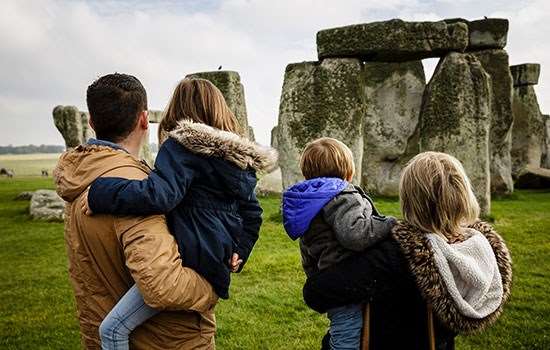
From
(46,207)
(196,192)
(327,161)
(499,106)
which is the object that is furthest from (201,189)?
(499,106)

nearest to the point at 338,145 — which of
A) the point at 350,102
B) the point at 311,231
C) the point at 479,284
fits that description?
the point at 311,231

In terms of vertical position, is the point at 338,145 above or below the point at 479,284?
above

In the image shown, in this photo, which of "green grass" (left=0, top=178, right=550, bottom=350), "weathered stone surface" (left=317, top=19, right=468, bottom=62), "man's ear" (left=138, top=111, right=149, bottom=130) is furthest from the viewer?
"weathered stone surface" (left=317, top=19, right=468, bottom=62)

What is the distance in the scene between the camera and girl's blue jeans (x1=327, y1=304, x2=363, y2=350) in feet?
6.70

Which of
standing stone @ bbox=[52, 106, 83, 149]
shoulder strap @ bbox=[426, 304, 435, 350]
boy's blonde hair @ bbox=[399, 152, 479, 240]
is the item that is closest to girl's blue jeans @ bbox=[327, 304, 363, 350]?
shoulder strap @ bbox=[426, 304, 435, 350]

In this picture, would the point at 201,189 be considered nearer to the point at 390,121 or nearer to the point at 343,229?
the point at 343,229

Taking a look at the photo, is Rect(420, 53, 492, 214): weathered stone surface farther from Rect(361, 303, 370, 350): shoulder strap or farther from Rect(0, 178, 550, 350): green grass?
Rect(361, 303, 370, 350): shoulder strap

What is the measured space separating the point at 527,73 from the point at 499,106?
3969 mm

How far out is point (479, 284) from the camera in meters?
1.74

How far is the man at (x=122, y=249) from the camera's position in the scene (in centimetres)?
158

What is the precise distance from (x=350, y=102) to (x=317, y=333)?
399 centimetres

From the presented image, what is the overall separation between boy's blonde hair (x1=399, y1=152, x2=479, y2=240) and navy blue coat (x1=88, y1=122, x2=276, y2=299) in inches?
23.5

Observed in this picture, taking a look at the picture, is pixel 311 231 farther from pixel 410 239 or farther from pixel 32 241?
pixel 32 241

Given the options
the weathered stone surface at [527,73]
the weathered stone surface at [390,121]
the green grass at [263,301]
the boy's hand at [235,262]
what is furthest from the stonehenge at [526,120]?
the boy's hand at [235,262]
